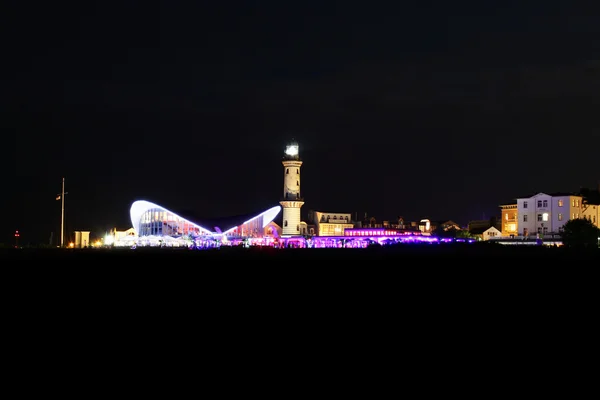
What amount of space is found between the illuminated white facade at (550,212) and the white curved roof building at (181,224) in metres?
42.6

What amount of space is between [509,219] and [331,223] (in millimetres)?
36894

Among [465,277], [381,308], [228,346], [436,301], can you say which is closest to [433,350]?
[228,346]

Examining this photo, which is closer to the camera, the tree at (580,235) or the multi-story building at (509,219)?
the tree at (580,235)

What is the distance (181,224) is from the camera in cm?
10931

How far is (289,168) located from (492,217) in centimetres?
3547

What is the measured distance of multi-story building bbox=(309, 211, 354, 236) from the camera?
5012 inches

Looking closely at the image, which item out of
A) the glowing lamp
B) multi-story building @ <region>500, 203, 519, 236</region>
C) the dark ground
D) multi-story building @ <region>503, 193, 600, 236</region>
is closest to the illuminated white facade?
multi-story building @ <region>503, 193, 600, 236</region>

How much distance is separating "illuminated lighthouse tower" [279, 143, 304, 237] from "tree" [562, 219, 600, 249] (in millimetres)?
50745

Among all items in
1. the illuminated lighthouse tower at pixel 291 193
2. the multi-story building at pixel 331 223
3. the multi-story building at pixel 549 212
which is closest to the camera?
the multi-story building at pixel 549 212

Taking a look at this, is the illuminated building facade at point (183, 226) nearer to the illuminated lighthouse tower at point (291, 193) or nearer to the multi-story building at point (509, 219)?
the illuminated lighthouse tower at point (291, 193)

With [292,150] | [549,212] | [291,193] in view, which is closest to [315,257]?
[549,212]

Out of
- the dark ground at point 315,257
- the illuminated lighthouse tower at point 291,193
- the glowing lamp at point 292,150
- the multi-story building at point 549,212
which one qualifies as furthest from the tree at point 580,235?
the glowing lamp at point 292,150

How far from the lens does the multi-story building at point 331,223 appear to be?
127312 mm

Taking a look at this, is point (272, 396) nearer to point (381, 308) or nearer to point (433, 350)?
point (433, 350)
